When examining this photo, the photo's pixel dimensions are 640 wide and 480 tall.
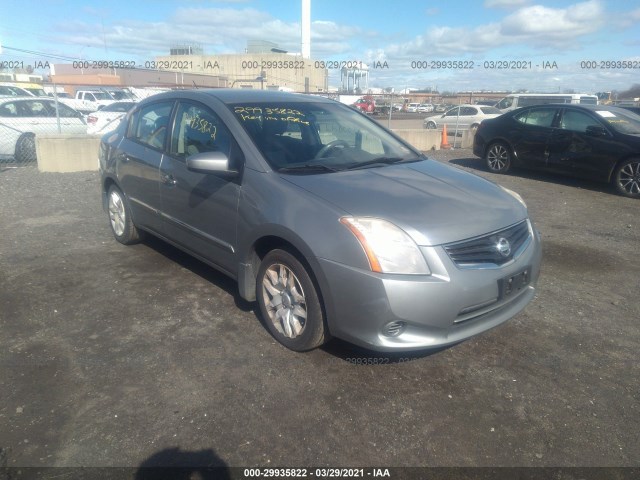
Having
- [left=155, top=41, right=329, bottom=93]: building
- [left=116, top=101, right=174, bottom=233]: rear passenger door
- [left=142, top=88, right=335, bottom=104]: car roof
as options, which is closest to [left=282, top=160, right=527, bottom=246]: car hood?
[left=142, top=88, right=335, bottom=104]: car roof

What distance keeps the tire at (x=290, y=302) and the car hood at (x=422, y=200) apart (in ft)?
1.69

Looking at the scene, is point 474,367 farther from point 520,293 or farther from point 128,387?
point 128,387

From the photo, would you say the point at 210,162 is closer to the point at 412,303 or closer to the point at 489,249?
the point at 412,303

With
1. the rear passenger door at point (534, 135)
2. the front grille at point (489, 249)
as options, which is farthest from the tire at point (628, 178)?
the front grille at point (489, 249)

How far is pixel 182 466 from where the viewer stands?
91.0 inches

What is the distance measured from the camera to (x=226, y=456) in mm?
2375

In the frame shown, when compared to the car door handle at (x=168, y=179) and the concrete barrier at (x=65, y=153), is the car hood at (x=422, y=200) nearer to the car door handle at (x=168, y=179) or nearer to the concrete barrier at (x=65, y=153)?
the car door handle at (x=168, y=179)

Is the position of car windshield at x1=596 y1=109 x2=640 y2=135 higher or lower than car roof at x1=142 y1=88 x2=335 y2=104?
lower

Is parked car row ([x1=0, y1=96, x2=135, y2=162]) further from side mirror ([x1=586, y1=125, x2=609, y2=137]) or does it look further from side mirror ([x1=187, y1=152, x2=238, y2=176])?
side mirror ([x1=586, y1=125, x2=609, y2=137])

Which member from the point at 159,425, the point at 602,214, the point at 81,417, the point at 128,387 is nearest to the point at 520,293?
the point at 159,425

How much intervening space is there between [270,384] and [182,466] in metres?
0.76

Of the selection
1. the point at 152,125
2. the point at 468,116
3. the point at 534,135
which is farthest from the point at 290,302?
the point at 468,116

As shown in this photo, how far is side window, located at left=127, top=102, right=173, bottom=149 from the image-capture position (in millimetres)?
4414

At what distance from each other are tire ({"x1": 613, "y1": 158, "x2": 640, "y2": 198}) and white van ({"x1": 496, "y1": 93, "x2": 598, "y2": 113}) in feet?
36.5
